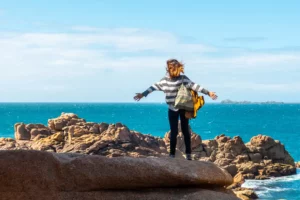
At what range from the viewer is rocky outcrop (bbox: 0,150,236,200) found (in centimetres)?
1498

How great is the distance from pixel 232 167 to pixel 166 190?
48616 millimetres

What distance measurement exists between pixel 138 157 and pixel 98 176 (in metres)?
1.70

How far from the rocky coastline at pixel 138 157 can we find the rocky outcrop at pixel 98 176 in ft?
0.08

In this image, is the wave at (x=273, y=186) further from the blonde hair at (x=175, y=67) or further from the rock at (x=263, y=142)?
the blonde hair at (x=175, y=67)

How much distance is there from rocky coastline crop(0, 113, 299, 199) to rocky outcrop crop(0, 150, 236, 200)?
25mm

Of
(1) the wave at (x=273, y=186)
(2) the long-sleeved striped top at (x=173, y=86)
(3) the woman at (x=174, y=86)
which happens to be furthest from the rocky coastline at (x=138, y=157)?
(2) the long-sleeved striped top at (x=173, y=86)

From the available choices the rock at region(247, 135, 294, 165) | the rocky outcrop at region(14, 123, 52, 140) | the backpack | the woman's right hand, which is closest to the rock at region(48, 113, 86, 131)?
the rocky outcrop at region(14, 123, 52, 140)

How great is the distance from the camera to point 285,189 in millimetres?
63844

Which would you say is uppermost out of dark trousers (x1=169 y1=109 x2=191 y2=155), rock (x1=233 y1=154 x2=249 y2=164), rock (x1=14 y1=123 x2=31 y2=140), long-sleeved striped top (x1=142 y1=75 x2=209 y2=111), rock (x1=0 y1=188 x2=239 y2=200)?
long-sleeved striped top (x1=142 y1=75 x2=209 y2=111)

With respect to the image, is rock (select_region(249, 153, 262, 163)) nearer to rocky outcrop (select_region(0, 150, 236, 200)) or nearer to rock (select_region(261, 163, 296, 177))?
rock (select_region(261, 163, 296, 177))

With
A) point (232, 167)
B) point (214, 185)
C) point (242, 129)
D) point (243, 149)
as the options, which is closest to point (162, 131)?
point (242, 129)

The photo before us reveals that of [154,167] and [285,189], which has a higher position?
[154,167]

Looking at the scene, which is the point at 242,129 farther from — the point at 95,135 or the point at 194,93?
the point at 194,93

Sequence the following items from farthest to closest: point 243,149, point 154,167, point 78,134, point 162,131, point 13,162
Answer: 1. point 162,131
2. point 243,149
3. point 78,134
4. point 154,167
5. point 13,162
